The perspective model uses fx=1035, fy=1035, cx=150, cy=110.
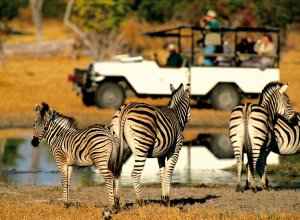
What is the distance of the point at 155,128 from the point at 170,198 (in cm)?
163

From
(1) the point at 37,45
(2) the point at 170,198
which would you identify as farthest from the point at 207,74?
(1) the point at 37,45

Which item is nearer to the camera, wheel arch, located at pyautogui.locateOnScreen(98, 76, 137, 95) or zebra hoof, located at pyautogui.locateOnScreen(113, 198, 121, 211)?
zebra hoof, located at pyautogui.locateOnScreen(113, 198, 121, 211)

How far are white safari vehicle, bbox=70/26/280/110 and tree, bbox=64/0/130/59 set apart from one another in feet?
36.4

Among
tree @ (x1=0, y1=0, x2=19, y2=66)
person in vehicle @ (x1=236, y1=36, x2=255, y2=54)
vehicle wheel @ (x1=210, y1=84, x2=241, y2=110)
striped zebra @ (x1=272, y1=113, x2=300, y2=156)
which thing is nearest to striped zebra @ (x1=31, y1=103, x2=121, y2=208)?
striped zebra @ (x1=272, y1=113, x2=300, y2=156)

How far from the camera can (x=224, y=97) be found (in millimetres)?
29453

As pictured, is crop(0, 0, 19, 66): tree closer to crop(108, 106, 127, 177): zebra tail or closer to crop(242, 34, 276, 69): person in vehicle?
crop(242, 34, 276, 69): person in vehicle

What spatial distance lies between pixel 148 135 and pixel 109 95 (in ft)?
52.9

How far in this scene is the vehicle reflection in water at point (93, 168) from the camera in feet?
57.5

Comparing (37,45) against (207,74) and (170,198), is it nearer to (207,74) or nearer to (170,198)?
(207,74)

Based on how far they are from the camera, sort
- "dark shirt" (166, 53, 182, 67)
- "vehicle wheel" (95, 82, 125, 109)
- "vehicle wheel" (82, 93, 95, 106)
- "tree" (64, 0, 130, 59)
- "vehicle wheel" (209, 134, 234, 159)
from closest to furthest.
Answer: "vehicle wheel" (209, 134, 234, 159), "dark shirt" (166, 53, 182, 67), "vehicle wheel" (95, 82, 125, 109), "vehicle wheel" (82, 93, 95, 106), "tree" (64, 0, 130, 59)

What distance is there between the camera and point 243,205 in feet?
45.5

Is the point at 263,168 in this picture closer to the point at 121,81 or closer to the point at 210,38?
the point at 210,38

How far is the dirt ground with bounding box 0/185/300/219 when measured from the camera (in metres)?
12.3

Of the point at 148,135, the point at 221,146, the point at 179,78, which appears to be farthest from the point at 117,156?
the point at 179,78
